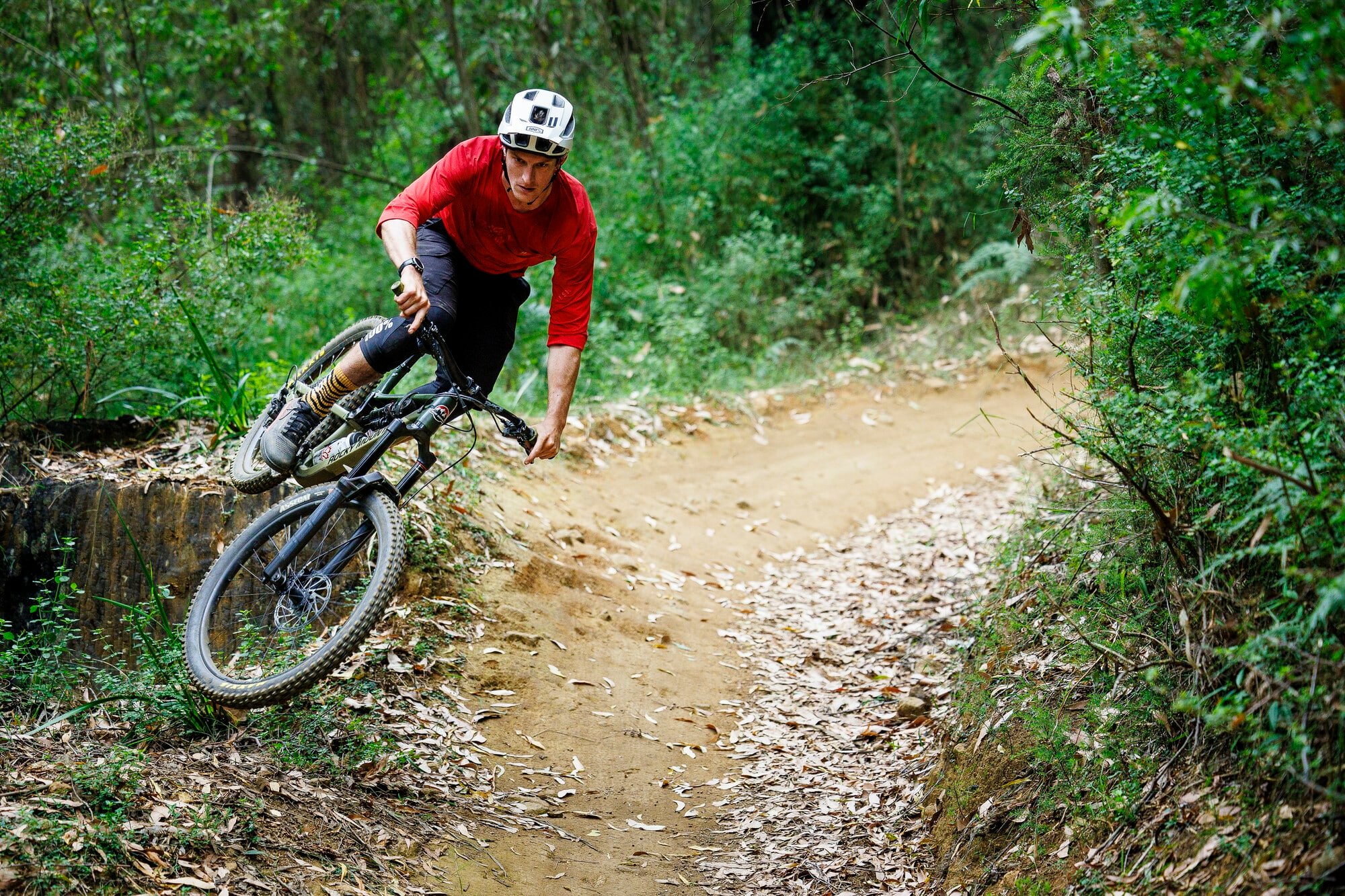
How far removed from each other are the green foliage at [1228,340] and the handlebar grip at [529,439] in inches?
91.6

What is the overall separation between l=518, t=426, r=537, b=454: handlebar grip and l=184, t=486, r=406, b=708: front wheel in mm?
685

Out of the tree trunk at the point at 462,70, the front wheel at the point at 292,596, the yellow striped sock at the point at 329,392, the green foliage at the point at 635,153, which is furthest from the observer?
the tree trunk at the point at 462,70

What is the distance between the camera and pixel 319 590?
465 centimetres

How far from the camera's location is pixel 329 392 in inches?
195

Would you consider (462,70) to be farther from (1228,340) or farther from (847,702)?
(1228,340)

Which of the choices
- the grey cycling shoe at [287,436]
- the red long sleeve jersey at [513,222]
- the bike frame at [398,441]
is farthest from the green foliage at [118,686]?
the red long sleeve jersey at [513,222]

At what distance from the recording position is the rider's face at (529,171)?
14.8 ft

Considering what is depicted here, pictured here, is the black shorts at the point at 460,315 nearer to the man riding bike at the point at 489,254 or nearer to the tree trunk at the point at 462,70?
the man riding bike at the point at 489,254

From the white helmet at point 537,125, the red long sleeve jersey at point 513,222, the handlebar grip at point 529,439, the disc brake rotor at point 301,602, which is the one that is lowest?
the disc brake rotor at point 301,602

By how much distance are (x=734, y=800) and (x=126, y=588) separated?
13.0ft

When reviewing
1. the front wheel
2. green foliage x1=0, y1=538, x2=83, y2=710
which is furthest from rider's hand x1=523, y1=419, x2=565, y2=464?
green foliage x1=0, y1=538, x2=83, y2=710

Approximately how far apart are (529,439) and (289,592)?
4.55 feet

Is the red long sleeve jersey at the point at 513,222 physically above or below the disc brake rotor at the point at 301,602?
above

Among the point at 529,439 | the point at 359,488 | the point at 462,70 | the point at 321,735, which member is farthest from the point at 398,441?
the point at 462,70
